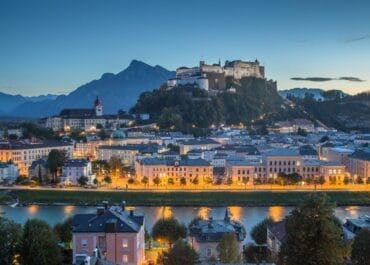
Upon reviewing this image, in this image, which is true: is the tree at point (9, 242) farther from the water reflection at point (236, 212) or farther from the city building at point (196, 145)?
the city building at point (196, 145)

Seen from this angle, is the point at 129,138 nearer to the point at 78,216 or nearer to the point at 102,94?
the point at 78,216

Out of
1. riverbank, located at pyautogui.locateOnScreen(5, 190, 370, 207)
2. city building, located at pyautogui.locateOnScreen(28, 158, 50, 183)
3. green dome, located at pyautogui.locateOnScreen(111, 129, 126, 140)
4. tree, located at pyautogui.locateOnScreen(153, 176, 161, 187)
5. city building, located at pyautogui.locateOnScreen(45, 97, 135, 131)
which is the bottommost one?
riverbank, located at pyautogui.locateOnScreen(5, 190, 370, 207)

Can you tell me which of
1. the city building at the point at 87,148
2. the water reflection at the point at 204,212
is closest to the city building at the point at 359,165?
the water reflection at the point at 204,212

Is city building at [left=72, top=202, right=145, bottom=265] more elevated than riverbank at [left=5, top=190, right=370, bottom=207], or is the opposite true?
city building at [left=72, top=202, right=145, bottom=265]

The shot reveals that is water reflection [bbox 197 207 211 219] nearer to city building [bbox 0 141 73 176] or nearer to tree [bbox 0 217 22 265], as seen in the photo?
tree [bbox 0 217 22 265]

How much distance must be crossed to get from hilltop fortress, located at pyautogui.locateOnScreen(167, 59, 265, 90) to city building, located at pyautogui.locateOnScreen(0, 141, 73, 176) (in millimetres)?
13813

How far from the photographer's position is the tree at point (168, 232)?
35.2 feet

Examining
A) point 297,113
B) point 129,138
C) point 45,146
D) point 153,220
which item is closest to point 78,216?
point 153,220

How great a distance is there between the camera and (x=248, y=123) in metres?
38.6

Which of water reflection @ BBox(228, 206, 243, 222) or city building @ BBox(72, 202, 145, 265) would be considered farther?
water reflection @ BBox(228, 206, 243, 222)

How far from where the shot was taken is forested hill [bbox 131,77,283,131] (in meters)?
35.6

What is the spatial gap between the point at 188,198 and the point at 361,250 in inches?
440

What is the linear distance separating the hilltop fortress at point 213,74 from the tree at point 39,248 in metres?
30.7

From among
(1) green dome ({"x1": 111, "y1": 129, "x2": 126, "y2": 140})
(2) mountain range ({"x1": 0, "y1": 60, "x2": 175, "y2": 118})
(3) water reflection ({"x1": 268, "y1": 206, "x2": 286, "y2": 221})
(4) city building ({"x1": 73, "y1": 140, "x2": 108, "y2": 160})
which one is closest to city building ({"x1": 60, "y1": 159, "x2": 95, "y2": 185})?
(3) water reflection ({"x1": 268, "y1": 206, "x2": 286, "y2": 221})
